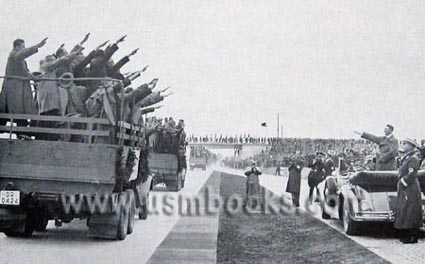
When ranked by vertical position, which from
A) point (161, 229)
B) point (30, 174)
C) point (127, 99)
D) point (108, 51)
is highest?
point (108, 51)

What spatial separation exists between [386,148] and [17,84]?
7639mm

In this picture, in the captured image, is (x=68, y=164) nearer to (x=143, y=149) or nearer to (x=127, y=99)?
(x=127, y=99)

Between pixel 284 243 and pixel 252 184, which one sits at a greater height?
pixel 252 184

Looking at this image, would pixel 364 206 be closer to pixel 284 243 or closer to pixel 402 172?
pixel 402 172

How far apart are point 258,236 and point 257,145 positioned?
6008 cm

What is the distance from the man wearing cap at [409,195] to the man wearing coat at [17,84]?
654cm

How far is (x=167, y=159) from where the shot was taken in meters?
23.3

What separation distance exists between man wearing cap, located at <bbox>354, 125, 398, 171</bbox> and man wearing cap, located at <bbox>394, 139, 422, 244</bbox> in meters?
2.49

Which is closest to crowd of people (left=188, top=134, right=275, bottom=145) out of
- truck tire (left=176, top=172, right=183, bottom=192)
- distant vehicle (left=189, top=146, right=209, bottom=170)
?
distant vehicle (left=189, top=146, right=209, bottom=170)

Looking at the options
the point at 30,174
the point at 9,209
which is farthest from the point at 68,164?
the point at 9,209

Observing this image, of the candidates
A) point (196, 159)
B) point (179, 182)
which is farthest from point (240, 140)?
point (179, 182)

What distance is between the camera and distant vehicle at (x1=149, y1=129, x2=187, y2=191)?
23094 millimetres

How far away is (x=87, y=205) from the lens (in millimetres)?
9352

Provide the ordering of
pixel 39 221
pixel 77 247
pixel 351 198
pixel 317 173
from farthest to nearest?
pixel 317 173, pixel 351 198, pixel 39 221, pixel 77 247
